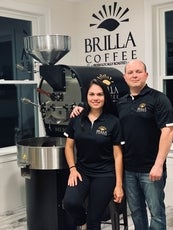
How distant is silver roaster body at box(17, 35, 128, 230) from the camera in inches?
107

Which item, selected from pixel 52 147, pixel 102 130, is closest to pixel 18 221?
pixel 52 147

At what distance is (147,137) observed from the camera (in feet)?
7.52

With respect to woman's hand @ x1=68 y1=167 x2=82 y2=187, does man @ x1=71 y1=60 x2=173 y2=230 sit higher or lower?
higher

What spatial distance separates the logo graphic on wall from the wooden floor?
1638 millimetres

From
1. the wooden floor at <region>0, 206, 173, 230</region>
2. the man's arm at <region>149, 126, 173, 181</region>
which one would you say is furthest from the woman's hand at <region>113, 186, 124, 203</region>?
the wooden floor at <region>0, 206, 173, 230</region>

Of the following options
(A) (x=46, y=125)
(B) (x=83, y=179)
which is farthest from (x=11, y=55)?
(B) (x=83, y=179)

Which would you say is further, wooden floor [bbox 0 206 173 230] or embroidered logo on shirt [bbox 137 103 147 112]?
wooden floor [bbox 0 206 173 230]

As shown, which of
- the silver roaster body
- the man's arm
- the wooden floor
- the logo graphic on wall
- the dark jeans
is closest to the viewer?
the man's arm

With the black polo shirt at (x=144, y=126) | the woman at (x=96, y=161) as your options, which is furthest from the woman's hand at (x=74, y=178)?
the black polo shirt at (x=144, y=126)

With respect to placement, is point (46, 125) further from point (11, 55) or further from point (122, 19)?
point (122, 19)

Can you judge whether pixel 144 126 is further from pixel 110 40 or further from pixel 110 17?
pixel 110 17

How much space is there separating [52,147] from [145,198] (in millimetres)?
766

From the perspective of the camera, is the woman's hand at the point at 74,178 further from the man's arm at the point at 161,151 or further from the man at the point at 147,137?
the man's arm at the point at 161,151

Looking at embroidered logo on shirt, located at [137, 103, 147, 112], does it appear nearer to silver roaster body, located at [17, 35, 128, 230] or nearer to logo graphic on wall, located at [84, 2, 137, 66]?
silver roaster body, located at [17, 35, 128, 230]
